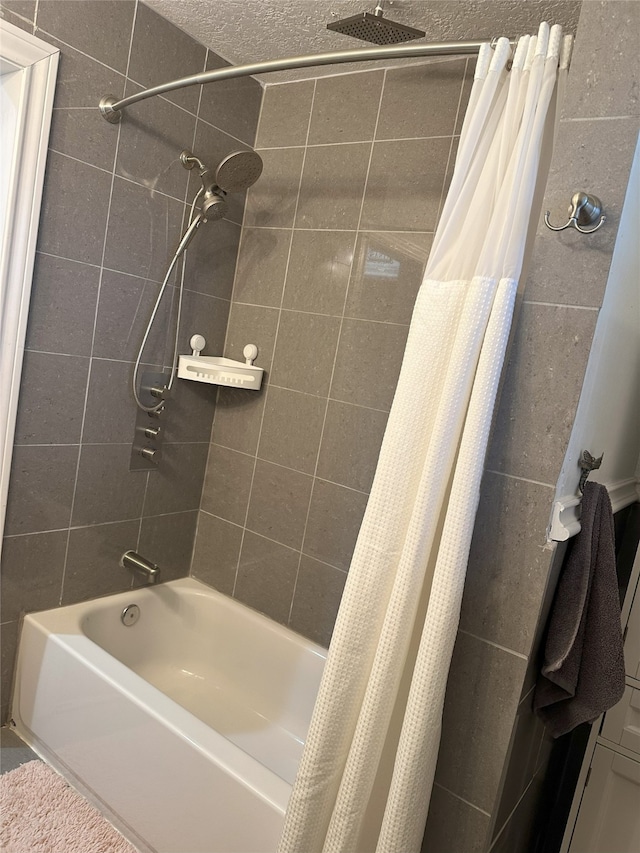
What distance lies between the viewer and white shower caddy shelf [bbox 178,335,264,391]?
2.19m

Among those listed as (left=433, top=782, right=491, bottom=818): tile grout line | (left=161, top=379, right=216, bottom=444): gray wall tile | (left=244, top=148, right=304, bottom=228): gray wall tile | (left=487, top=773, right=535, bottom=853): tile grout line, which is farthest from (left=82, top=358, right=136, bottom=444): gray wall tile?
(left=487, top=773, right=535, bottom=853): tile grout line

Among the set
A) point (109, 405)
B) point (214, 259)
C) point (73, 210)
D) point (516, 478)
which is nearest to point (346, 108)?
point (214, 259)

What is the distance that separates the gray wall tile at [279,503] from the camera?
2.23 metres

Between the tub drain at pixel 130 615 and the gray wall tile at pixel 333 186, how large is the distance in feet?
4.96

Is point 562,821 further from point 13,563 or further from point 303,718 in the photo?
point 13,563

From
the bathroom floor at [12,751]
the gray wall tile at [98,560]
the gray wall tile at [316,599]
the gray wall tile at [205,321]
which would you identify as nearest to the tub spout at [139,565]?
the gray wall tile at [98,560]

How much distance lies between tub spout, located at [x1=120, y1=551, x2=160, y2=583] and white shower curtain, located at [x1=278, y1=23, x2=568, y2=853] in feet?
3.41

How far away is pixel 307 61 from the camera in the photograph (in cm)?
Result: 150

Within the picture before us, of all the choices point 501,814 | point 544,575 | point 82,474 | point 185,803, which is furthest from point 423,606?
point 82,474

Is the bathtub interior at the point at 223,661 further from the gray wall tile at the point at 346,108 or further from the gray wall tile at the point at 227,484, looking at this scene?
the gray wall tile at the point at 346,108

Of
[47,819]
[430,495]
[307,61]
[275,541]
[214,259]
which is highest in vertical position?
[307,61]

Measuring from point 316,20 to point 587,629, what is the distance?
71.1 inches

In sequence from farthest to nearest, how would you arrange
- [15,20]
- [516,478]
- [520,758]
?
1. [15,20]
2. [520,758]
3. [516,478]

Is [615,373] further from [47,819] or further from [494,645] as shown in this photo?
[47,819]
